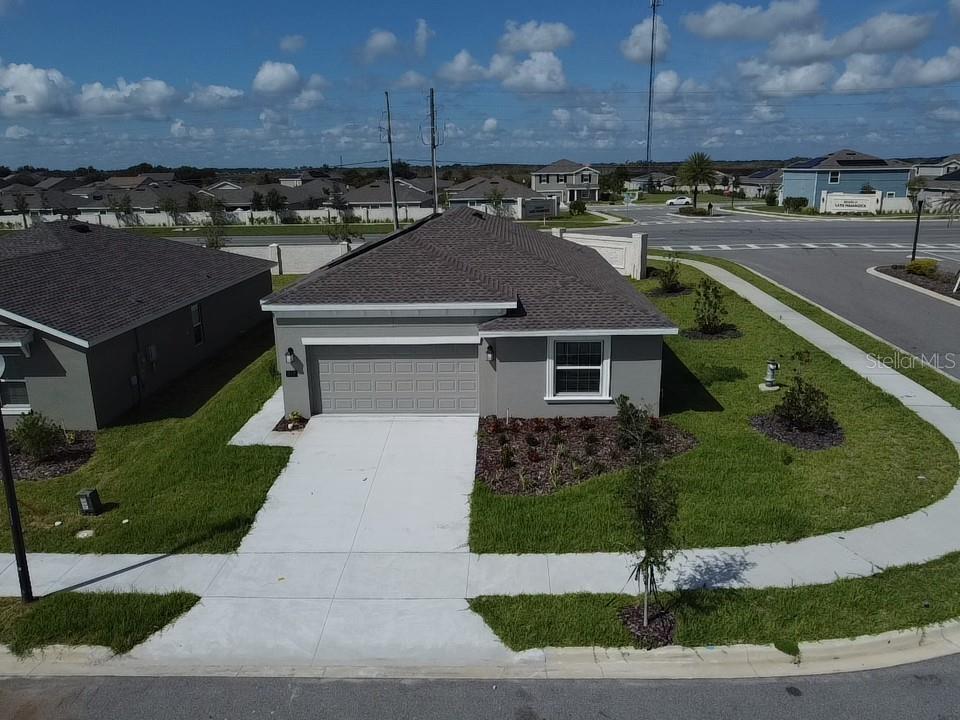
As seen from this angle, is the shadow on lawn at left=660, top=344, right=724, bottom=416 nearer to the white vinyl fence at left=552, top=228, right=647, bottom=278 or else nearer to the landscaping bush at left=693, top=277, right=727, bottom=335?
the landscaping bush at left=693, top=277, right=727, bottom=335

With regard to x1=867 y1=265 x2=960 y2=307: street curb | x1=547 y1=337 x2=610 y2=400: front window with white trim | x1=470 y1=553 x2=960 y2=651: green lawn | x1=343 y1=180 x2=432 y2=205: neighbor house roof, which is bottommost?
x1=470 y1=553 x2=960 y2=651: green lawn

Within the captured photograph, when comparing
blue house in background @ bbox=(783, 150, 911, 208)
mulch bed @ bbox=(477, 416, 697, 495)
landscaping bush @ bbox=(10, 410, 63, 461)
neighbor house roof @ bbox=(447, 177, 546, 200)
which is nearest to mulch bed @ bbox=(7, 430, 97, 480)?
landscaping bush @ bbox=(10, 410, 63, 461)

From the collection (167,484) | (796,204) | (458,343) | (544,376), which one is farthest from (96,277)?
(796,204)

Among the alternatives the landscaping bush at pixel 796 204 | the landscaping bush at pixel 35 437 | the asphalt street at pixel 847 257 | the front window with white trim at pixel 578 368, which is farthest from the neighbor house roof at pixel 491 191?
the landscaping bush at pixel 35 437

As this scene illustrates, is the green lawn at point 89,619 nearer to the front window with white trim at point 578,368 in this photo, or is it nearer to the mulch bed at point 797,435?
the front window with white trim at point 578,368

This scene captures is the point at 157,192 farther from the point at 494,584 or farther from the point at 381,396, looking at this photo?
the point at 494,584

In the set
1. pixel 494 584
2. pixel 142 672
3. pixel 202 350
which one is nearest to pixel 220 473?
pixel 142 672

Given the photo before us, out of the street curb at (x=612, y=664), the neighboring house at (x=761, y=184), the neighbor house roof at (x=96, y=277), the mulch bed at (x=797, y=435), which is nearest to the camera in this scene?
the street curb at (x=612, y=664)

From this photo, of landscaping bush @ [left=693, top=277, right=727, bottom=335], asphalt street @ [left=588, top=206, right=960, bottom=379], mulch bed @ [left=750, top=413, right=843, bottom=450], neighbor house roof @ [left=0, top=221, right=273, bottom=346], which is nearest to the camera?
mulch bed @ [left=750, top=413, right=843, bottom=450]
